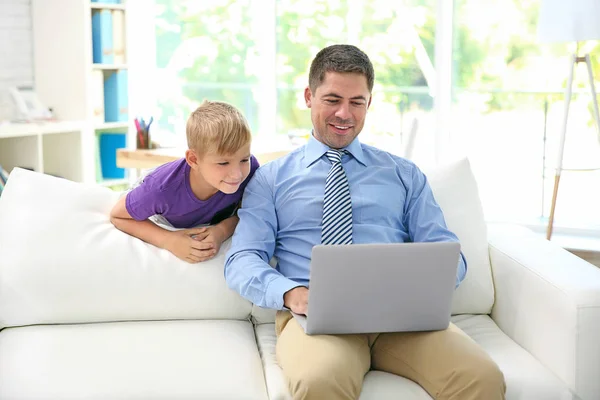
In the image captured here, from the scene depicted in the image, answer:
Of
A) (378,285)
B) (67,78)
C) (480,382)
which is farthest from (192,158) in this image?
(67,78)

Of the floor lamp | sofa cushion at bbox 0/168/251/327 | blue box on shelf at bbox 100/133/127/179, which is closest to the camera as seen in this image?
sofa cushion at bbox 0/168/251/327

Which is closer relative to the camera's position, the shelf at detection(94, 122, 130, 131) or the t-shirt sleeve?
the t-shirt sleeve

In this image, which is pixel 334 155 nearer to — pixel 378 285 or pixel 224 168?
pixel 224 168

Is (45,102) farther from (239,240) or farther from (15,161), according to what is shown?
(239,240)

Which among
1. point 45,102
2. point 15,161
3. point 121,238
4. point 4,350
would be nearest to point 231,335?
point 121,238

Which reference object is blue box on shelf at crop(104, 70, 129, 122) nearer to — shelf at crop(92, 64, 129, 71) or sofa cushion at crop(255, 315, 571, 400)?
shelf at crop(92, 64, 129, 71)

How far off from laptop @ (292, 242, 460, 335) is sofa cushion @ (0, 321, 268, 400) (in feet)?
0.71

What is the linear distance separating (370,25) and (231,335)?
375 cm

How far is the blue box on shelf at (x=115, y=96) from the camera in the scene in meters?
A: 5.01

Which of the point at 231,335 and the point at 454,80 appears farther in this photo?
the point at 454,80

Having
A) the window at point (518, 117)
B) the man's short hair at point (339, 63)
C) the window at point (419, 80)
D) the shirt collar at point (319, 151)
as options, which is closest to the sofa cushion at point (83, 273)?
the shirt collar at point (319, 151)

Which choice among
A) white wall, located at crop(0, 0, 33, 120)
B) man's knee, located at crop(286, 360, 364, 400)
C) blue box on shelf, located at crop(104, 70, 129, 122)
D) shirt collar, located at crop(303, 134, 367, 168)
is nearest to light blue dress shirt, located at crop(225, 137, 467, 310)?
shirt collar, located at crop(303, 134, 367, 168)

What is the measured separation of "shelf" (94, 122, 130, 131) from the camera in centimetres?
488

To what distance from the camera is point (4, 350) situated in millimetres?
1929
